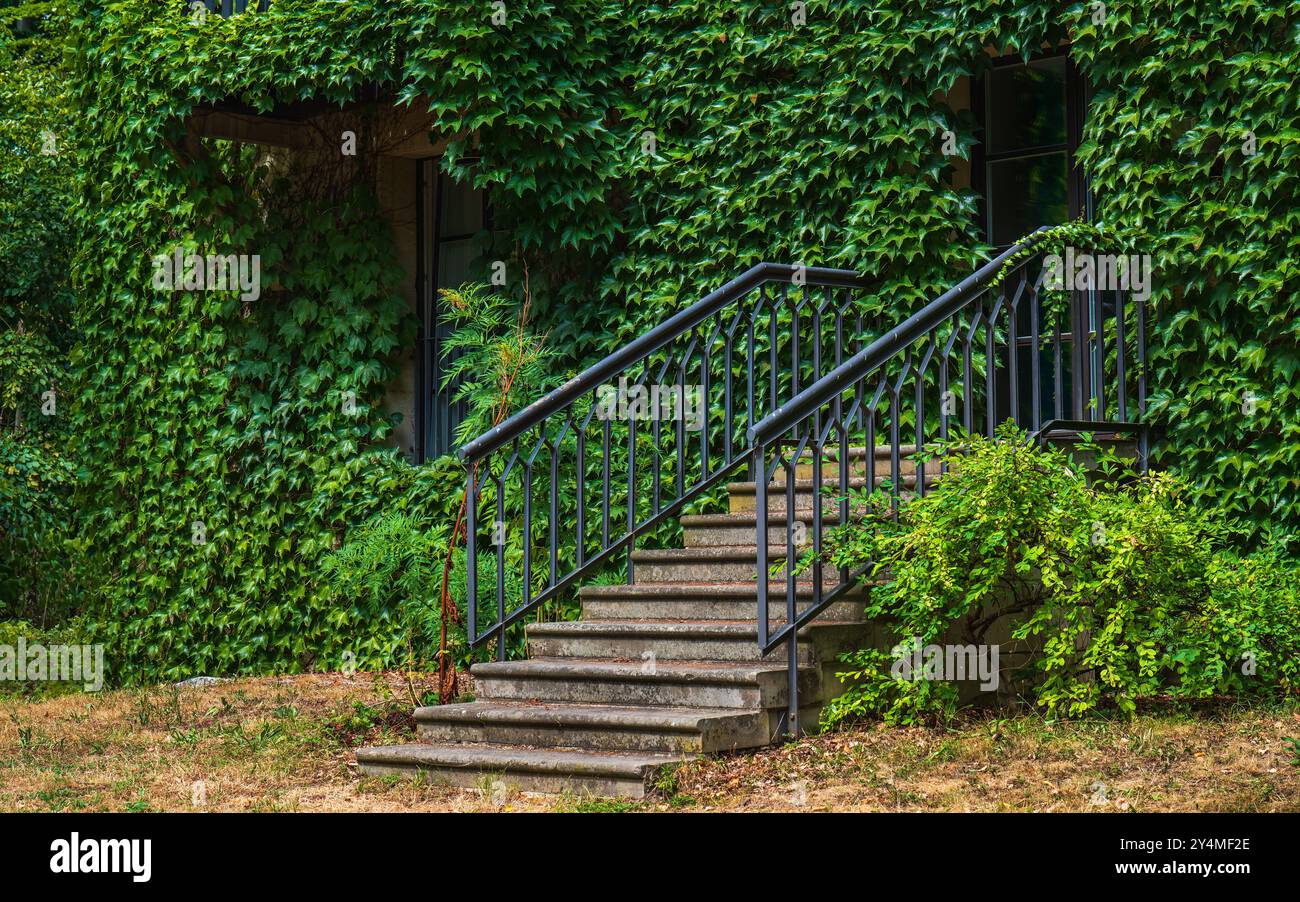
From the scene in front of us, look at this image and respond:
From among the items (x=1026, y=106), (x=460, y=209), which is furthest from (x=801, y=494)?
(x=460, y=209)

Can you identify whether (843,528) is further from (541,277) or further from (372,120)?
(372,120)

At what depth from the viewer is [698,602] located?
7164 millimetres

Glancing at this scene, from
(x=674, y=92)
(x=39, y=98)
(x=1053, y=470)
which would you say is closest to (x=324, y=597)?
(x=674, y=92)

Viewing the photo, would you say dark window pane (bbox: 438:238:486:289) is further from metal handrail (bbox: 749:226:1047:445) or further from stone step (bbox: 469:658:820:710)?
metal handrail (bbox: 749:226:1047:445)

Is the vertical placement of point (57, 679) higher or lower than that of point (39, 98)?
lower

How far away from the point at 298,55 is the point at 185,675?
469 cm

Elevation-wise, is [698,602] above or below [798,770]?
above

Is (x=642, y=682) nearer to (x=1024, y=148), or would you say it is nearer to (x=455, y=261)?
(x=1024, y=148)

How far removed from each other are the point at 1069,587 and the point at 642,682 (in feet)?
6.08

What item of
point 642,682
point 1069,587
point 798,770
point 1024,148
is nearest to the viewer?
point 798,770

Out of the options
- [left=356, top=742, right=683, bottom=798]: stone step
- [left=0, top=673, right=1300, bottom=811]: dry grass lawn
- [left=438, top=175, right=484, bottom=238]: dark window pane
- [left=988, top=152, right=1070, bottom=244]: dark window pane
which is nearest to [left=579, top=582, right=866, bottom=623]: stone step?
[left=0, top=673, right=1300, bottom=811]: dry grass lawn

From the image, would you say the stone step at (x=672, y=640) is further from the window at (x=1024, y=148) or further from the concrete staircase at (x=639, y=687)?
the window at (x=1024, y=148)

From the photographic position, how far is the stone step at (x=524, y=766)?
5902mm

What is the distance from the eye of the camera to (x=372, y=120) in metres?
10.9
